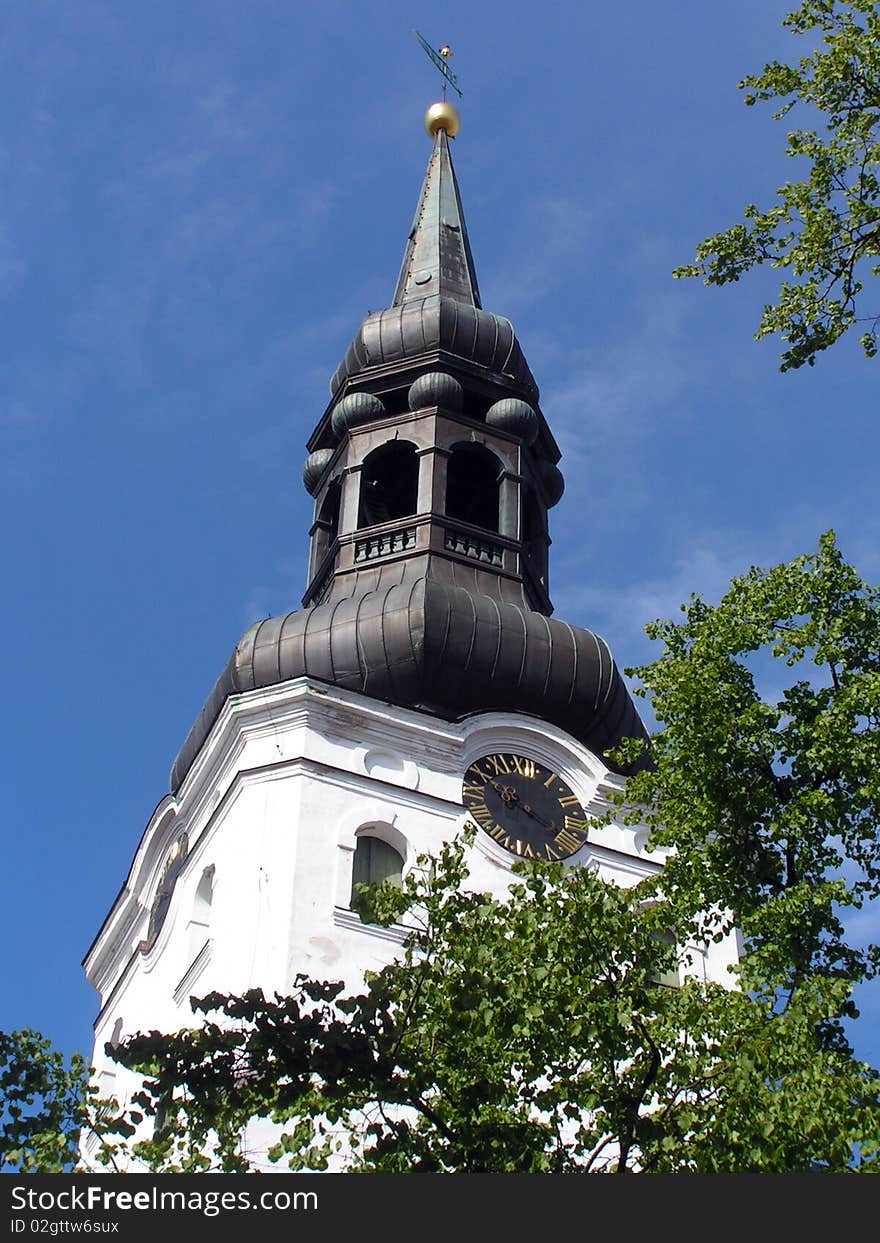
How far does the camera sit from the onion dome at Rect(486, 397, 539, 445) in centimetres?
3136

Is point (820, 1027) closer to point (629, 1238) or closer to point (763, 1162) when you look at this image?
point (763, 1162)

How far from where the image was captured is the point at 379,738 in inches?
1041

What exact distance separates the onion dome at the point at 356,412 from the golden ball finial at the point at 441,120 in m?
10.0

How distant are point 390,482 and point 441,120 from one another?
10.9 metres

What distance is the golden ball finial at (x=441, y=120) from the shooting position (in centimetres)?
4003

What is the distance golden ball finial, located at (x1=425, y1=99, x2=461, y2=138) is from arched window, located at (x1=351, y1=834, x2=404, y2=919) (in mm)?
18371

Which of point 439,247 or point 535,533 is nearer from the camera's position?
point 535,533

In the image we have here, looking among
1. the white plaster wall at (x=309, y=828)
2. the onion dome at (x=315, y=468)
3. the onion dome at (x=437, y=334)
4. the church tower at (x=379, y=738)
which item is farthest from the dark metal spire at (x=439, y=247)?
the white plaster wall at (x=309, y=828)

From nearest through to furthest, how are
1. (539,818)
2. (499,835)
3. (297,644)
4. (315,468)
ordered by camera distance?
(499,835), (539,818), (297,644), (315,468)

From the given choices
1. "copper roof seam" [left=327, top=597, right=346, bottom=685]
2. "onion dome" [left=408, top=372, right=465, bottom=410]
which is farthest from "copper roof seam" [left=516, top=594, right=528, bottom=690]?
"onion dome" [left=408, top=372, right=465, bottom=410]

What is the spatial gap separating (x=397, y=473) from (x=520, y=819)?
7.11 m

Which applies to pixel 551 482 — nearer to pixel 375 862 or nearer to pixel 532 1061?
pixel 375 862

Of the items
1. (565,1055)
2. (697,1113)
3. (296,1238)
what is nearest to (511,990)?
(565,1055)

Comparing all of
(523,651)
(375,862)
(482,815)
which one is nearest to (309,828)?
(375,862)
